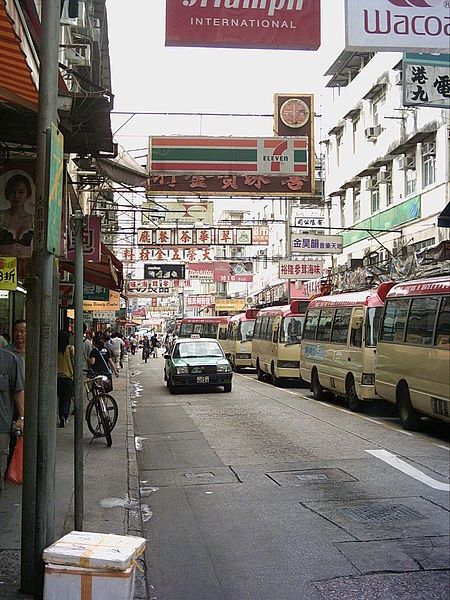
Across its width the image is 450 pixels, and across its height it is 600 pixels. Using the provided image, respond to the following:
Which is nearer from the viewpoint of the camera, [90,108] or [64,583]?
[64,583]

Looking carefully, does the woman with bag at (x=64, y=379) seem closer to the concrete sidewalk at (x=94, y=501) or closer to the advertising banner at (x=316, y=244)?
the concrete sidewalk at (x=94, y=501)

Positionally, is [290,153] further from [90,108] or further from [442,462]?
[90,108]

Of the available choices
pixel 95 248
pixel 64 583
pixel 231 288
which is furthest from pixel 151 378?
pixel 231 288

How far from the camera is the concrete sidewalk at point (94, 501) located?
5.74 meters

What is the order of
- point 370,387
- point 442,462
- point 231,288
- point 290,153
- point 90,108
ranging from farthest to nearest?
1. point 231,288
2. point 290,153
3. point 370,387
4. point 442,462
5. point 90,108

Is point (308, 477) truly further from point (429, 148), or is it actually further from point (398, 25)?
point (429, 148)

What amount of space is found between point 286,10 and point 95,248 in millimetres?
5772

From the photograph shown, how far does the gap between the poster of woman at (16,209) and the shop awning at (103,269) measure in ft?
10.4

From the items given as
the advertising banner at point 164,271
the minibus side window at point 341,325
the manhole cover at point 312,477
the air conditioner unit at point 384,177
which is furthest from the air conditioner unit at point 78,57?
the advertising banner at point 164,271

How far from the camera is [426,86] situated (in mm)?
8297

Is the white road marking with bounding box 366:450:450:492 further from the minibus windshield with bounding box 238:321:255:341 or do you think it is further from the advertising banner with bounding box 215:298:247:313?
the advertising banner with bounding box 215:298:247:313

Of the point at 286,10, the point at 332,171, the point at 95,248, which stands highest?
the point at 332,171

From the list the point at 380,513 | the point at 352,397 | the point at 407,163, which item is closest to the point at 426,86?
the point at 380,513

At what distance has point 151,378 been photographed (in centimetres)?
3106
